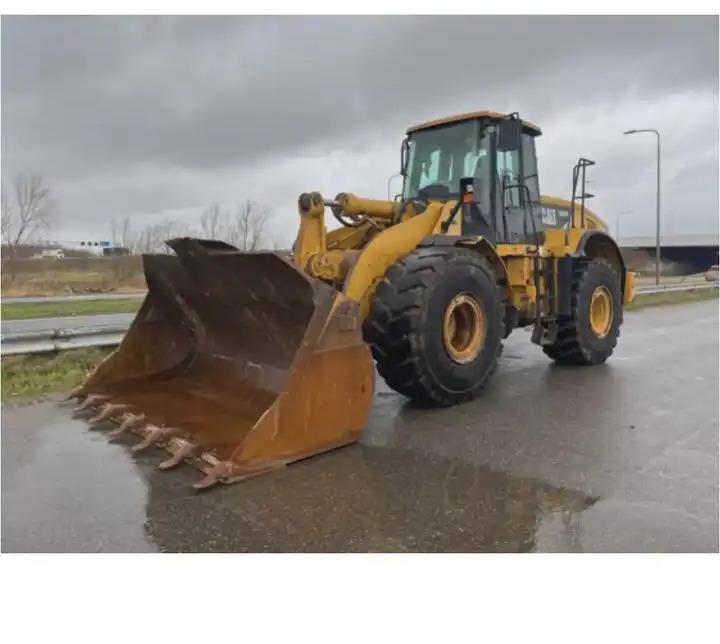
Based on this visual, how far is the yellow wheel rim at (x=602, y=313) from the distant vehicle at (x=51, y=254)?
124 feet

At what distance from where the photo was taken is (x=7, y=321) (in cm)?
1648

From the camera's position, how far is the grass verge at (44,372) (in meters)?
6.48

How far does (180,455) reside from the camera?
166 inches

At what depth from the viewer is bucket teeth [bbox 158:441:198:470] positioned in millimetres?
4207

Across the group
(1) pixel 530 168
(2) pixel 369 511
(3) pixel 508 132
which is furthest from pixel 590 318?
(2) pixel 369 511

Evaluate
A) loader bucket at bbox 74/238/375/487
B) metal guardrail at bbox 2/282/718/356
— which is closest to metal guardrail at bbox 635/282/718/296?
metal guardrail at bbox 2/282/718/356

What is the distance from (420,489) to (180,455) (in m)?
1.54

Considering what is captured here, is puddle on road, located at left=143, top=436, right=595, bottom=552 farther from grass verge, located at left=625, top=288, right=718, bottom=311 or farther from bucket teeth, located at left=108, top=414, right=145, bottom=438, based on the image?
grass verge, located at left=625, top=288, right=718, bottom=311

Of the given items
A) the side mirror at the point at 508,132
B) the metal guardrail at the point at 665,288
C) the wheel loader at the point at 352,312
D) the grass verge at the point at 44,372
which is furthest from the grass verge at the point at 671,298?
the grass verge at the point at 44,372

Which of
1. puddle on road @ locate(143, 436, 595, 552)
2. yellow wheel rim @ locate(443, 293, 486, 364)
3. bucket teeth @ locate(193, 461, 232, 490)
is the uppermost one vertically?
yellow wheel rim @ locate(443, 293, 486, 364)

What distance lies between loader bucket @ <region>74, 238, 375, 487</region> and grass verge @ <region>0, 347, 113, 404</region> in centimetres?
82

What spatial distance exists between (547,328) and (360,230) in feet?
8.79

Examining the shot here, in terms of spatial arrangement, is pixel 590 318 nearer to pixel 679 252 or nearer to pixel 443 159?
pixel 443 159

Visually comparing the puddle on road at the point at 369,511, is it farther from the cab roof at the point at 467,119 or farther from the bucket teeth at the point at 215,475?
the cab roof at the point at 467,119
